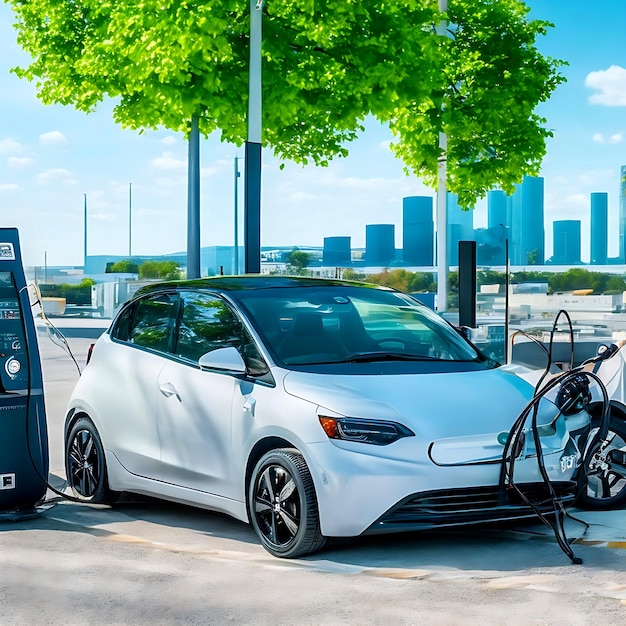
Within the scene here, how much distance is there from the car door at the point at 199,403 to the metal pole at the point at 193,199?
11.4 metres

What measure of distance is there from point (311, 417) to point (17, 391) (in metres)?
2.49

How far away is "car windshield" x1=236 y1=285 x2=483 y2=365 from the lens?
6.88 m

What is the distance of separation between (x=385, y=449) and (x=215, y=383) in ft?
4.57

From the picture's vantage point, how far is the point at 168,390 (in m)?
7.34

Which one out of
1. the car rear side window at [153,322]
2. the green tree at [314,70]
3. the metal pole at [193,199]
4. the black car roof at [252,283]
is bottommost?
the car rear side window at [153,322]

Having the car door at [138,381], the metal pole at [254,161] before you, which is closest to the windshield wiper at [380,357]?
the car door at [138,381]

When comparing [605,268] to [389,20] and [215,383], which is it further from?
[215,383]

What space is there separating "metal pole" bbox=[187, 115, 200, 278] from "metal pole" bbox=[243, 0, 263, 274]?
4395mm

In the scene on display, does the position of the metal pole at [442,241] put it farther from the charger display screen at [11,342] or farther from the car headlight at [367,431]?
the car headlight at [367,431]

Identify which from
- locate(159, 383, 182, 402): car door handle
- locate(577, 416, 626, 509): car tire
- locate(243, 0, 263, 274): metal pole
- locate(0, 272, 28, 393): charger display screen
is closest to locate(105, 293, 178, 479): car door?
locate(159, 383, 182, 402): car door handle

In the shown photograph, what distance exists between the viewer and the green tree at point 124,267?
42719mm

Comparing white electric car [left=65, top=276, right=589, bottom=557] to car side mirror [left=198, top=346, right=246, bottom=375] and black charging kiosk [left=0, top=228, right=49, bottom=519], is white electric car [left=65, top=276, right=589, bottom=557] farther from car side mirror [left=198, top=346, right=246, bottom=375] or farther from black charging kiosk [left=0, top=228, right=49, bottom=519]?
black charging kiosk [left=0, top=228, right=49, bottom=519]

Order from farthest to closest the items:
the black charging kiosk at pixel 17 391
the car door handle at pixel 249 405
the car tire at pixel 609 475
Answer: the black charging kiosk at pixel 17 391
the car tire at pixel 609 475
the car door handle at pixel 249 405

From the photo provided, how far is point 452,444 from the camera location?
6055 millimetres
